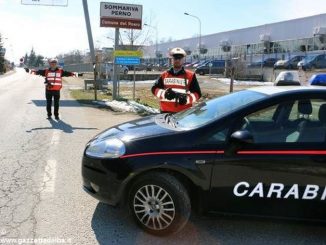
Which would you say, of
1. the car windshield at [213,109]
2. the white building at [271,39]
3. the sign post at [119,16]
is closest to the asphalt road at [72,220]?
the car windshield at [213,109]

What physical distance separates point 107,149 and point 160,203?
75 centimetres

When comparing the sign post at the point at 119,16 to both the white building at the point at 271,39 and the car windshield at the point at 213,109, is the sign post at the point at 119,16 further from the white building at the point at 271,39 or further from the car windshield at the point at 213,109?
the white building at the point at 271,39

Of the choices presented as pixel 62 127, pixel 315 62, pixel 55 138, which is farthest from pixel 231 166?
pixel 315 62

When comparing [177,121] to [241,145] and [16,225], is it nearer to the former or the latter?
[241,145]

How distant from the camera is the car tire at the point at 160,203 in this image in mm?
4258

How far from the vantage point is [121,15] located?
65.8ft

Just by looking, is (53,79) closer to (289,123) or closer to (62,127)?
(62,127)

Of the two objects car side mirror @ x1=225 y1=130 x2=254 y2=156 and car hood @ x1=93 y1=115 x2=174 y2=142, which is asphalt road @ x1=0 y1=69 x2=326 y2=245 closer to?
car side mirror @ x1=225 y1=130 x2=254 y2=156

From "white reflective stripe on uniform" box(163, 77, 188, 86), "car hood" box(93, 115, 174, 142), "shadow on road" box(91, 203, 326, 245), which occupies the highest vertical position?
"white reflective stripe on uniform" box(163, 77, 188, 86)

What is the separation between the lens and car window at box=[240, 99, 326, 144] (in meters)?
4.30

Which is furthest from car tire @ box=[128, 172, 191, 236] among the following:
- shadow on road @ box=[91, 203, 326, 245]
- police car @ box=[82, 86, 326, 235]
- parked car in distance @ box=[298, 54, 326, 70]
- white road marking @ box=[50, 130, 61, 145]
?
parked car in distance @ box=[298, 54, 326, 70]

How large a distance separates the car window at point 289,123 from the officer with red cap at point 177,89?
2.32m

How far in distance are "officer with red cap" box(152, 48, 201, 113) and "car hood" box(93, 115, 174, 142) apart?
4.47ft

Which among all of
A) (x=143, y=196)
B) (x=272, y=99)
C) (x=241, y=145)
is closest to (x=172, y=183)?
(x=143, y=196)
